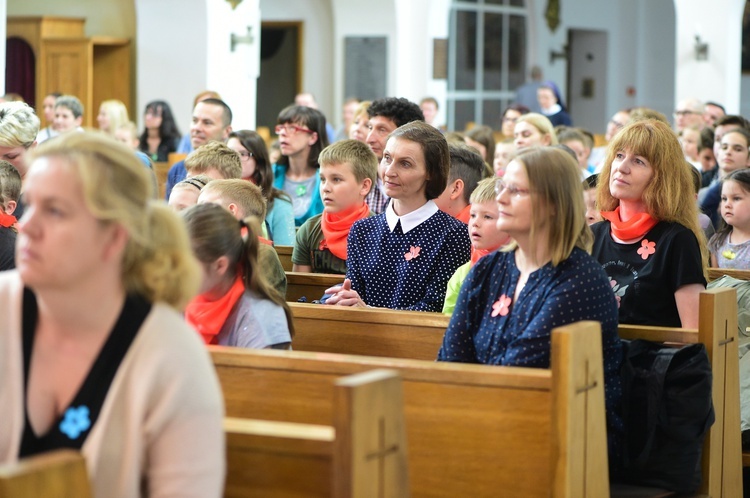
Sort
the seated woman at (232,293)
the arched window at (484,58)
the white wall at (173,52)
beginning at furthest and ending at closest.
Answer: the arched window at (484,58) → the white wall at (173,52) → the seated woman at (232,293)

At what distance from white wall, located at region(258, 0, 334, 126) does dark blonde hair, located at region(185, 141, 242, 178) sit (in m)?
11.2

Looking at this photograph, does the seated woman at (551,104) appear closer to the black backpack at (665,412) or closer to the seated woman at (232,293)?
the black backpack at (665,412)

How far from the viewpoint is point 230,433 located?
219 centimetres

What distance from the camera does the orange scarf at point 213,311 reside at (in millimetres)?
3172

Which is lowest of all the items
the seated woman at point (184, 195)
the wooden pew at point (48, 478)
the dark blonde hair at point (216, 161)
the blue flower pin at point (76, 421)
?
the wooden pew at point (48, 478)

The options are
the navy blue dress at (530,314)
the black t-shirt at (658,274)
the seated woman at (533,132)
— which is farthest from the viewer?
the seated woman at (533,132)

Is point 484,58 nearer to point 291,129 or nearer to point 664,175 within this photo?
point 291,129

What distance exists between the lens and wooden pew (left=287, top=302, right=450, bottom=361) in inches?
141

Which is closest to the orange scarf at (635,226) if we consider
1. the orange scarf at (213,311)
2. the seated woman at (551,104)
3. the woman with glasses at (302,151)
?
the orange scarf at (213,311)

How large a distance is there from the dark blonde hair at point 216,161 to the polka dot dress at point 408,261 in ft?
3.67

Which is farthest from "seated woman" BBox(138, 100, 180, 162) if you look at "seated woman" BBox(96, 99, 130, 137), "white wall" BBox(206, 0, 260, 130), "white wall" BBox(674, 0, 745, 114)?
"white wall" BBox(674, 0, 745, 114)

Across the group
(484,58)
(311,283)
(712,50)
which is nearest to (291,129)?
(311,283)

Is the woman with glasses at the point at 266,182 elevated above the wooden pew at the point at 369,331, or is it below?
above

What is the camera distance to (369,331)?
3.69 metres
